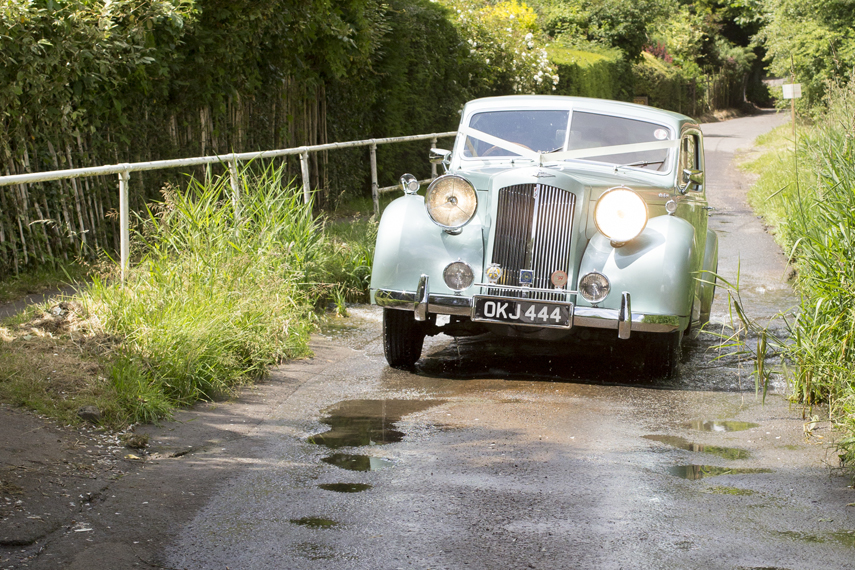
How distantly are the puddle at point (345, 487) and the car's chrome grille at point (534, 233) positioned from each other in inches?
90.6

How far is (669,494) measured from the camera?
4.14 meters

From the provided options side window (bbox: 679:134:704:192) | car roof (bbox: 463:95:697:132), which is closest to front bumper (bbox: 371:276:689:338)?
side window (bbox: 679:134:704:192)

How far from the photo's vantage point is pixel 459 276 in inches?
249

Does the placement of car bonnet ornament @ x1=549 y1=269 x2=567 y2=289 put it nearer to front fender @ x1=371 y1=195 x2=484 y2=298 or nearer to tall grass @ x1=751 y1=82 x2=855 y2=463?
front fender @ x1=371 y1=195 x2=484 y2=298

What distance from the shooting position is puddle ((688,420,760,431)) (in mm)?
5289

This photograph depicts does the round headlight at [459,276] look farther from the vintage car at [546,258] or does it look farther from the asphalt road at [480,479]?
the asphalt road at [480,479]

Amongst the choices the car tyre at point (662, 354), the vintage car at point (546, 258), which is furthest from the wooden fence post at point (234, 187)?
the car tyre at point (662, 354)

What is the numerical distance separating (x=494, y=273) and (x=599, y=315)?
75cm

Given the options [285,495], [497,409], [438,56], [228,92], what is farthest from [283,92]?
[285,495]

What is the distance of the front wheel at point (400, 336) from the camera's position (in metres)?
6.53

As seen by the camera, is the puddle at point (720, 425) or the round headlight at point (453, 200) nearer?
the puddle at point (720, 425)

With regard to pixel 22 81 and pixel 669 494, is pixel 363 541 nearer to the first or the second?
pixel 669 494

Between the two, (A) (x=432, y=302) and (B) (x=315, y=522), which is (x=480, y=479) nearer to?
(B) (x=315, y=522)

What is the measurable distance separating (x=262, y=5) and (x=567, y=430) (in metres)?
7.82
